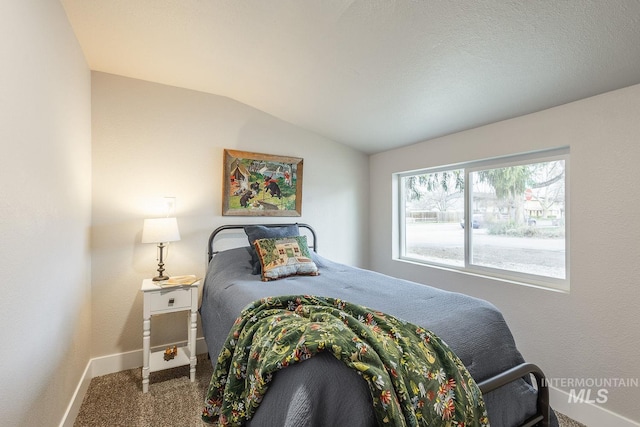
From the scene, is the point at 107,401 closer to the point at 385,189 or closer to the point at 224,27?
the point at 224,27

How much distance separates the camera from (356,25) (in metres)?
1.71

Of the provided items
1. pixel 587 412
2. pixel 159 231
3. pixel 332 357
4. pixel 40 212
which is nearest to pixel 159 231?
pixel 159 231

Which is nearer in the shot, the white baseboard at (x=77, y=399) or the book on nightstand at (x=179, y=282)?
the white baseboard at (x=77, y=399)

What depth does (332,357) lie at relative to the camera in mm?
981

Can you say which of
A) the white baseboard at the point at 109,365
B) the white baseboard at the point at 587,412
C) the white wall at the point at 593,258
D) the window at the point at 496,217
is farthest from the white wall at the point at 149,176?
the white baseboard at the point at 587,412

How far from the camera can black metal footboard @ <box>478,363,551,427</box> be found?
47.4 inches

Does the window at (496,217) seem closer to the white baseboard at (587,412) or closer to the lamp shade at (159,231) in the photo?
the white baseboard at (587,412)

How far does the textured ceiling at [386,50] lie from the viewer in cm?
151

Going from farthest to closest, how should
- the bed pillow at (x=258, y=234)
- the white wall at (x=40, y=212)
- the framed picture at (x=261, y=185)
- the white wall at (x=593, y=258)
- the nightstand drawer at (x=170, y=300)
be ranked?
the framed picture at (x=261, y=185) → the bed pillow at (x=258, y=234) → the nightstand drawer at (x=170, y=300) → the white wall at (x=593, y=258) → the white wall at (x=40, y=212)

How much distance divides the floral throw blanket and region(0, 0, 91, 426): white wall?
790 millimetres

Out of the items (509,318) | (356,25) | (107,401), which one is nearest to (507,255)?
(509,318)

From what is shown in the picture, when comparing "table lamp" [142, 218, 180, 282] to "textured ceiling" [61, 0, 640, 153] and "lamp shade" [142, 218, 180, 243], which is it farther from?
"textured ceiling" [61, 0, 640, 153]

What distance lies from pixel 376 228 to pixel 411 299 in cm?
212

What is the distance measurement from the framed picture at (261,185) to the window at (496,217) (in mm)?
1369
